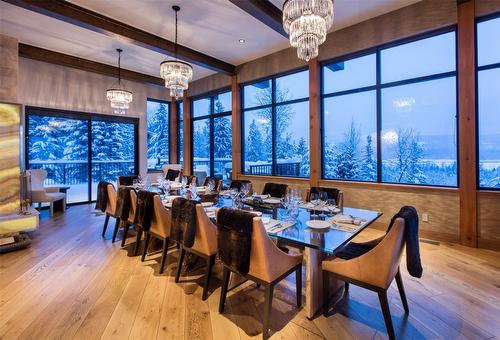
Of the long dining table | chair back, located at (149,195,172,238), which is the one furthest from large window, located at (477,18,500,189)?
chair back, located at (149,195,172,238)

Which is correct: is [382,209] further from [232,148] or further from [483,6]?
[232,148]

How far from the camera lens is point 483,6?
3.47 m

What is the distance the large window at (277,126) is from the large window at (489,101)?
2.71 metres

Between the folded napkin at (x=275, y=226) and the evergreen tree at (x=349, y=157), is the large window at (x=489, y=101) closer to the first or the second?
the evergreen tree at (x=349, y=157)

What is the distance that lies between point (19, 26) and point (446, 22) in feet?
22.4

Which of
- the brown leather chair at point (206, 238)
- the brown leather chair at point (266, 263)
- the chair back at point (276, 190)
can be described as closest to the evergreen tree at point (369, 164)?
the chair back at point (276, 190)

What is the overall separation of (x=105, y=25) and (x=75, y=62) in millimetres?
2254

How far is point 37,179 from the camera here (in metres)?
5.78

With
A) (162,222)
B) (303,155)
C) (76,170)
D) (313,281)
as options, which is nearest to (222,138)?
(303,155)

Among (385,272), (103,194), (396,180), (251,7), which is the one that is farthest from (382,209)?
(103,194)

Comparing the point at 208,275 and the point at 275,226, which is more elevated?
the point at 275,226

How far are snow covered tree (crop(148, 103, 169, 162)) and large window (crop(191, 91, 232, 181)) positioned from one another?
3.79 feet

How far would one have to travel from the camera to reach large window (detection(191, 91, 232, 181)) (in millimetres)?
7316

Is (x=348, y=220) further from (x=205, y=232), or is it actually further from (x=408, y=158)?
(x=408, y=158)
